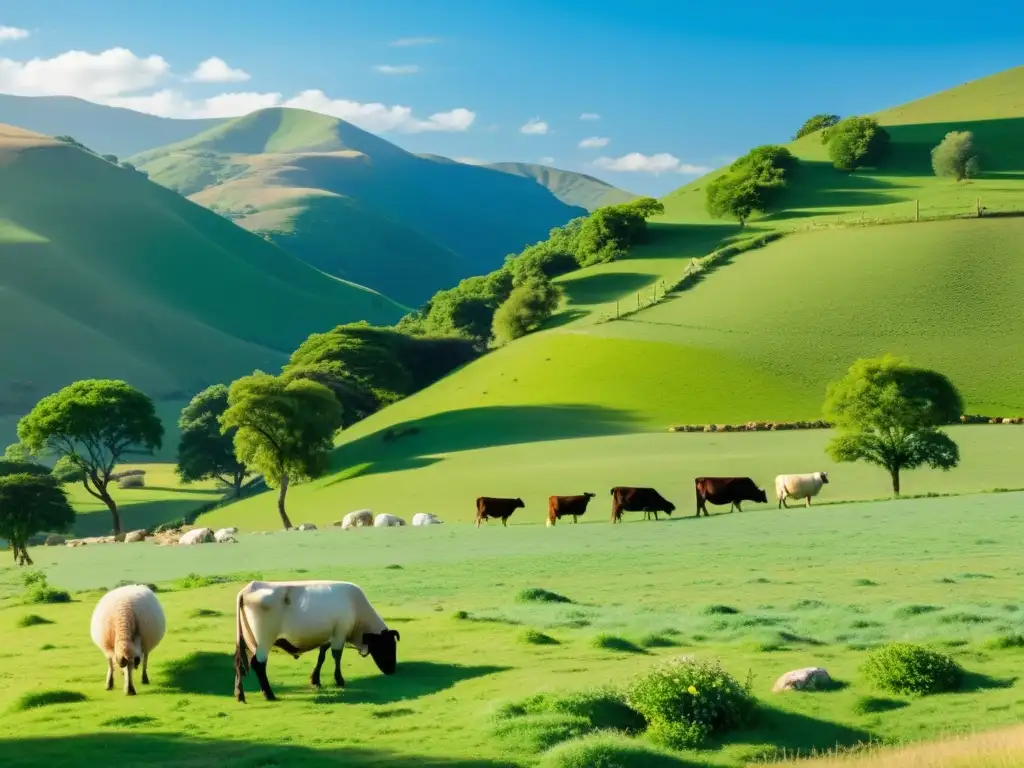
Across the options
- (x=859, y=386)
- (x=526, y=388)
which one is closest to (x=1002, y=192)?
(x=526, y=388)

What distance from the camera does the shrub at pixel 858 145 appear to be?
572 feet

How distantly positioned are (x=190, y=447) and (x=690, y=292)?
56.4 m

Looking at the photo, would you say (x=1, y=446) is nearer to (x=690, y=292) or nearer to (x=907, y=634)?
(x=690, y=292)

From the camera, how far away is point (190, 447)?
108 meters

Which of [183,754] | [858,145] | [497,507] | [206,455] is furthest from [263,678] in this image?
[858,145]

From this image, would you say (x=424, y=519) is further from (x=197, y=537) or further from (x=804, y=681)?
(x=804, y=681)

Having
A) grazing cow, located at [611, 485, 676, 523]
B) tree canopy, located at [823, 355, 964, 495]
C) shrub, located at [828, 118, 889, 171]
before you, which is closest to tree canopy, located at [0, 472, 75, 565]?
grazing cow, located at [611, 485, 676, 523]

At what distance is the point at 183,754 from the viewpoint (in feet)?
46.1

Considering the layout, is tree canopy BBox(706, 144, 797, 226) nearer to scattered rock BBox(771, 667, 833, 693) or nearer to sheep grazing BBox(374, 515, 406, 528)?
sheep grazing BBox(374, 515, 406, 528)

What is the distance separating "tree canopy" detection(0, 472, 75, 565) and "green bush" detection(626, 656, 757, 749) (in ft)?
163

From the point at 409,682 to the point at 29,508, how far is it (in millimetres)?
49836

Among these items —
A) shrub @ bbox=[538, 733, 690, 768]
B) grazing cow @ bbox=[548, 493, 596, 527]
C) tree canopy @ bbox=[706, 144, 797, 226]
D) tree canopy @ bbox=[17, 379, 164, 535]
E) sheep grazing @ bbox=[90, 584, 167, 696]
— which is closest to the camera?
shrub @ bbox=[538, 733, 690, 768]

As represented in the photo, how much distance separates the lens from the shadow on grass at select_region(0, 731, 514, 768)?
13656 mm

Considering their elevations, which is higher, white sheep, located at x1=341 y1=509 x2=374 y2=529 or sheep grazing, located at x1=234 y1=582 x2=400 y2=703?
sheep grazing, located at x1=234 y1=582 x2=400 y2=703
